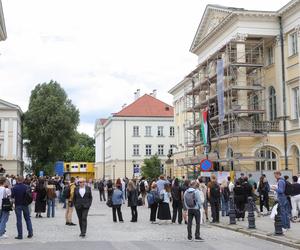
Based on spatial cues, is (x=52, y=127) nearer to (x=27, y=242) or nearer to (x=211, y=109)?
(x=211, y=109)

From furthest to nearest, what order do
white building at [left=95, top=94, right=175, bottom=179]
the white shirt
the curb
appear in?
1. white building at [left=95, top=94, right=175, bottom=179]
2. the white shirt
3. the curb

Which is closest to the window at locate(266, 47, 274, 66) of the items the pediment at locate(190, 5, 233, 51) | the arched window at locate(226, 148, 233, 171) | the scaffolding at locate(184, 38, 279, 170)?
the scaffolding at locate(184, 38, 279, 170)

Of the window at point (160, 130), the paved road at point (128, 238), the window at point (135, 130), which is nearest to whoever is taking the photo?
the paved road at point (128, 238)

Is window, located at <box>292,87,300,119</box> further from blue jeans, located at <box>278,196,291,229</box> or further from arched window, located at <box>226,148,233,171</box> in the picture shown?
blue jeans, located at <box>278,196,291,229</box>

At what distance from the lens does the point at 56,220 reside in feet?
73.4

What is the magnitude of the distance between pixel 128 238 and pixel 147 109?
254 feet

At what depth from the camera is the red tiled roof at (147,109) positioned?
90938 mm

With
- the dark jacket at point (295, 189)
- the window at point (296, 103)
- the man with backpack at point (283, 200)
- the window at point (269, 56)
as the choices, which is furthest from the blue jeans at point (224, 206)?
the window at point (269, 56)

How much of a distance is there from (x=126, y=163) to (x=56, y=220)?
214ft

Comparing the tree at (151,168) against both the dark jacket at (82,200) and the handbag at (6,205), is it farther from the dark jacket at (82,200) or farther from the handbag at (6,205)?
the handbag at (6,205)

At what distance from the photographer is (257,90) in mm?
38531

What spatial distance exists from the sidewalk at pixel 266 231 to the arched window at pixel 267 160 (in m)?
16.3

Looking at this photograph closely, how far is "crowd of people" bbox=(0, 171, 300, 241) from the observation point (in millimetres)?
15383

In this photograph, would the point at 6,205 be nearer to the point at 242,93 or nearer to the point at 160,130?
the point at 242,93
